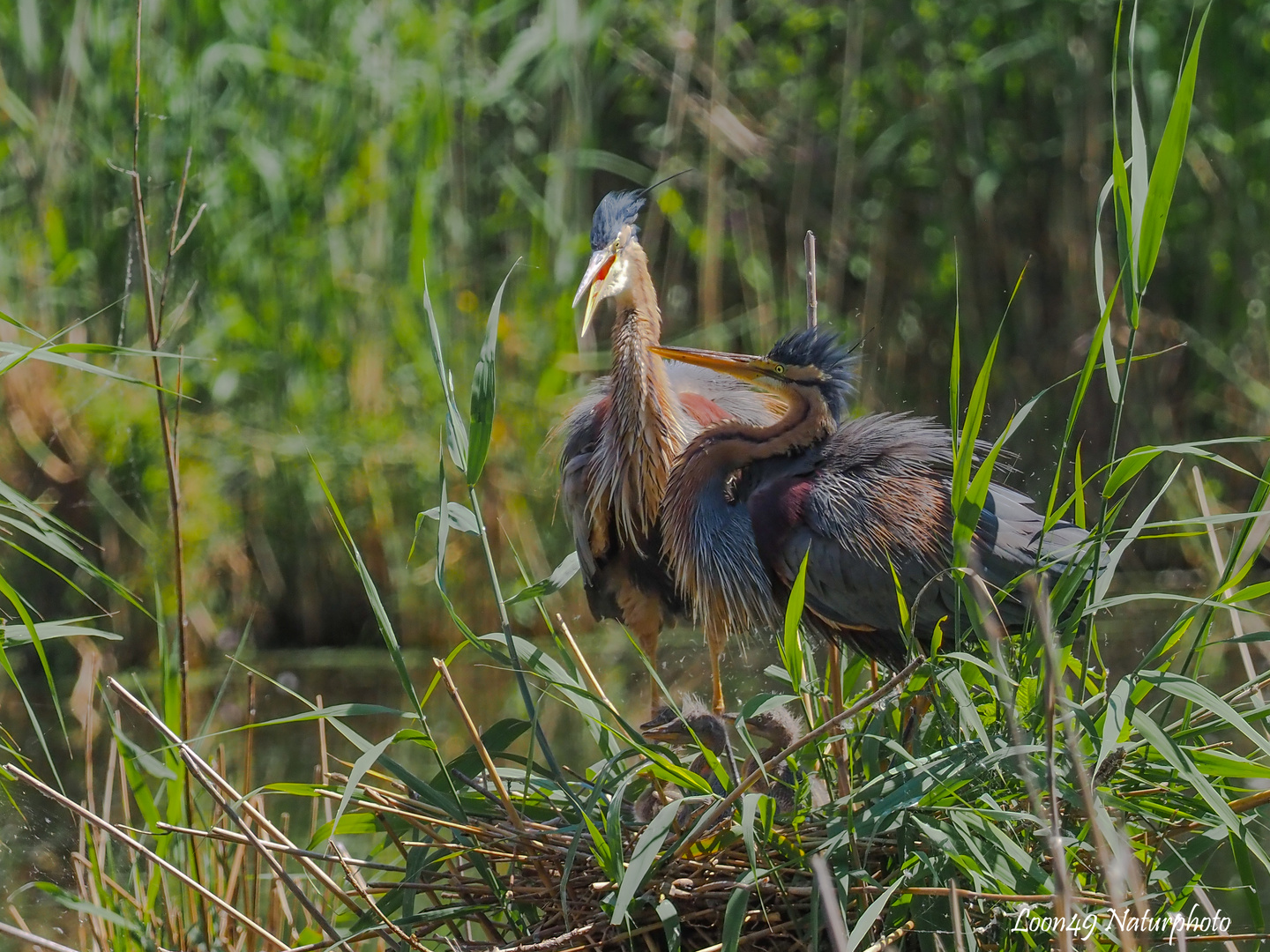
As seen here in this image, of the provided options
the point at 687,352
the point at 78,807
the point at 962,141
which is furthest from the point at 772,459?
the point at 962,141

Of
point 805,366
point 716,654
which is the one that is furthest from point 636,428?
point 805,366

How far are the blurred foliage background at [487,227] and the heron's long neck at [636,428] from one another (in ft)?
5.60

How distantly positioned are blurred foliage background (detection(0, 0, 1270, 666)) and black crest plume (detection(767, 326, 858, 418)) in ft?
8.04

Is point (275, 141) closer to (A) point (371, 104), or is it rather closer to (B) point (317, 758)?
(A) point (371, 104)

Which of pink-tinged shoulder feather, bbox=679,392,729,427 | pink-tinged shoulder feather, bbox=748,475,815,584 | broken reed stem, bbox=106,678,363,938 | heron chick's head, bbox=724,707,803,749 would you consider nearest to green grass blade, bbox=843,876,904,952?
heron chick's head, bbox=724,707,803,749

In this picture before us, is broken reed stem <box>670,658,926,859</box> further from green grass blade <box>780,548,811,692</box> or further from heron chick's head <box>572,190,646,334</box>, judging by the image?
heron chick's head <box>572,190,646,334</box>

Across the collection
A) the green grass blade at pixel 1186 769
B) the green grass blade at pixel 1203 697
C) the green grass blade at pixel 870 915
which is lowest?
the green grass blade at pixel 870 915

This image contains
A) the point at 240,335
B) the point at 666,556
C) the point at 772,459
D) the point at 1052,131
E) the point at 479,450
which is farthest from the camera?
the point at 1052,131

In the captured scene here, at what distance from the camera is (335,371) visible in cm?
581

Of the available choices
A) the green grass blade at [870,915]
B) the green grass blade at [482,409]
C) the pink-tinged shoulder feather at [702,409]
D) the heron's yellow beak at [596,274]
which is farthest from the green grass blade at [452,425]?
the pink-tinged shoulder feather at [702,409]

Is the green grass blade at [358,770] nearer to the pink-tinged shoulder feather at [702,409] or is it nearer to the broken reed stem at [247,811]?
the broken reed stem at [247,811]

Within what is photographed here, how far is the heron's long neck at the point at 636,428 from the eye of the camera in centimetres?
353

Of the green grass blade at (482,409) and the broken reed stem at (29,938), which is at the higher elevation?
the green grass blade at (482,409)

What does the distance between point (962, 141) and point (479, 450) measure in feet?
16.4
